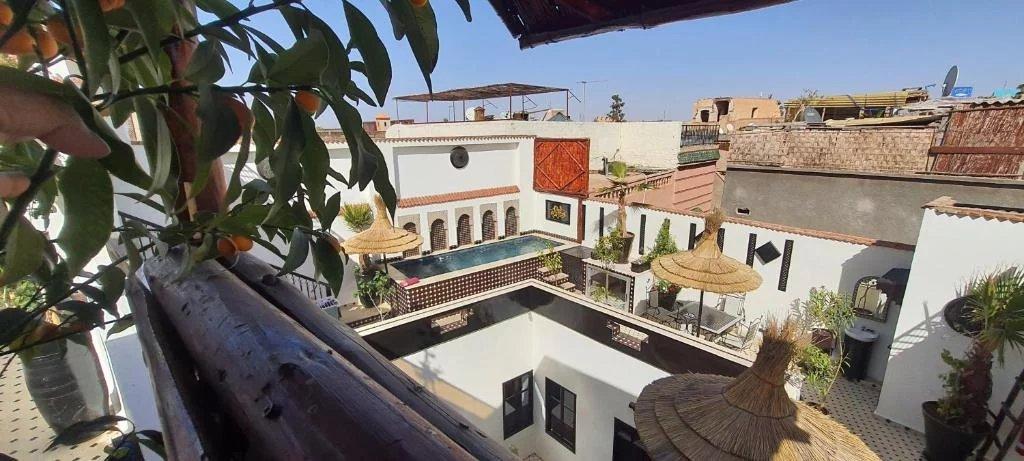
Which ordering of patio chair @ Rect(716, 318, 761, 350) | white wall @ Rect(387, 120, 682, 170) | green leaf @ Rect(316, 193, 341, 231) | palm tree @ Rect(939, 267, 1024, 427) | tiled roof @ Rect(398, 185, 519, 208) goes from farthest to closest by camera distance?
white wall @ Rect(387, 120, 682, 170) → tiled roof @ Rect(398, 185, 519, 208) → patio chair @ Rect(716, 318, 761, 350) → palm tree @ Rect(939, 267, 1024, 427) → green leaf @ Rect(316, 193, 341, 231)

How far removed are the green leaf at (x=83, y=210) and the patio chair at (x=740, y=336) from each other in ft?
31.1

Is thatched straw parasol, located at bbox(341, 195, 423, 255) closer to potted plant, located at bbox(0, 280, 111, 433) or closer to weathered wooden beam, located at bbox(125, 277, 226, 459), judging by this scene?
potted plant, located at bbox(0, 280, 111, 433)

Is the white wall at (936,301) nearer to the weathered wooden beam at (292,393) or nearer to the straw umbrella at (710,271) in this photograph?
the straw umbrella at (710,271)

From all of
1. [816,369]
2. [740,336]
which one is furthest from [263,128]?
[740,336]

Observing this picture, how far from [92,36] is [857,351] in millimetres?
10485

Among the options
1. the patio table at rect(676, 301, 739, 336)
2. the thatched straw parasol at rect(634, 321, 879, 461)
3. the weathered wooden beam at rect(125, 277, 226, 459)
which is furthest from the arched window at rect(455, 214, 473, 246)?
the weathered wooden beam at rect(125, 277, 226, 459)

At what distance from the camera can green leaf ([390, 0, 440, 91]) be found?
0.66 m

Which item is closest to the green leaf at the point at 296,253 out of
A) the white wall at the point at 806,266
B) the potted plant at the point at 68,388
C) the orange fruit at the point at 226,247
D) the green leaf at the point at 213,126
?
the orange fruit at the point at 226,247

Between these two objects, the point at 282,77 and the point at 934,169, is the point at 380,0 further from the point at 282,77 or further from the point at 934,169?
the point at 934,169

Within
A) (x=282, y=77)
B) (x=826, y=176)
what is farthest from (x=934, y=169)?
(x=282, y=77)

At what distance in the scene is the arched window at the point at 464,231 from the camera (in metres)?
14.6

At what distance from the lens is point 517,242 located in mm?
15016

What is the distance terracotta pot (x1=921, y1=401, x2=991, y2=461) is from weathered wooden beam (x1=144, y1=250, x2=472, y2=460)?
27.9ft

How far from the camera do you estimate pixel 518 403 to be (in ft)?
33.1
